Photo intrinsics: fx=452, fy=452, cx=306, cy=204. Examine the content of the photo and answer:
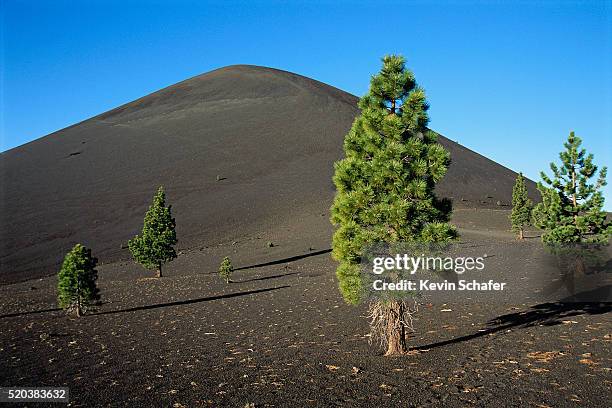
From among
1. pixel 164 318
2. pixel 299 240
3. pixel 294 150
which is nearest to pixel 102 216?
pixel 299 240

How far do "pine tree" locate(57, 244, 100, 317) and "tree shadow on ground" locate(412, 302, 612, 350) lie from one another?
16360 mm

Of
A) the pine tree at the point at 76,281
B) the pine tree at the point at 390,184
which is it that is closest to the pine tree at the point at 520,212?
the pine tree at the point at 390,184

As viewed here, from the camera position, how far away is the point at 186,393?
10.3 meters

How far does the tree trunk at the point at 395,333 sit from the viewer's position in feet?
42.3

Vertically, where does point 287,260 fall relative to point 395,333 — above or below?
below

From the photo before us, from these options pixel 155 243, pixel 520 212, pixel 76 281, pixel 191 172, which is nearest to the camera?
pixel 76 281

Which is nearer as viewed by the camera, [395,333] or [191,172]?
[395,333]

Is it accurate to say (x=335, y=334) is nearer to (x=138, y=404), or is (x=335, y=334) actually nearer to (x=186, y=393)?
(x=186, y=393)

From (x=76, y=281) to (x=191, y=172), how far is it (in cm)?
7159

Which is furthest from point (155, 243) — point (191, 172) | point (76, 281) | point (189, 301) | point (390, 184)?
point (191, 172)

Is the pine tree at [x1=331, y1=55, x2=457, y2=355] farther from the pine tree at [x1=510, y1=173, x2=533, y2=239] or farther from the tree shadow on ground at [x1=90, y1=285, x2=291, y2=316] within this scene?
the pine tree at [x1=510, y1=173, x2=533, y2=239]

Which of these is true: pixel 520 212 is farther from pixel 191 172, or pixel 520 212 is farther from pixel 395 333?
pixel 191 172

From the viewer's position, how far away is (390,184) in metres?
12.7

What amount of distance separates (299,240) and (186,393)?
42.9 m
